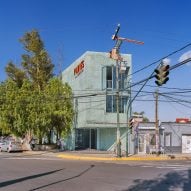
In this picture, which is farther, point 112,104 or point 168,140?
point 168,140

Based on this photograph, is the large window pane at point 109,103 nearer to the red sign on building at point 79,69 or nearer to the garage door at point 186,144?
the red sign on building at point 79,69

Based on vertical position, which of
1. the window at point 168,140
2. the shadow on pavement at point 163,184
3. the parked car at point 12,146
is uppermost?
the window at point 168,140

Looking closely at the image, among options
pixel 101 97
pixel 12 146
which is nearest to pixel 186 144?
pixel 101 97

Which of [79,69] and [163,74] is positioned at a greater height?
[79,69]

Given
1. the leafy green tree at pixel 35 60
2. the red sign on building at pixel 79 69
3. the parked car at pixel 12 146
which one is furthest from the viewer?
the leafy green tree at pixel 35 60

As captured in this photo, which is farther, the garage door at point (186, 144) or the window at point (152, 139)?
the garage door at point (186, 144)

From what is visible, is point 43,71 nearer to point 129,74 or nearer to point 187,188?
point 129,74

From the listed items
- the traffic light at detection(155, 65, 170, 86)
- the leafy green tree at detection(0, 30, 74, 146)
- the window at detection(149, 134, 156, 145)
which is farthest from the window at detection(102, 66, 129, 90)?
the traffic light at detection(155, 65, 170, 86)

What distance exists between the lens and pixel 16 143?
166ft

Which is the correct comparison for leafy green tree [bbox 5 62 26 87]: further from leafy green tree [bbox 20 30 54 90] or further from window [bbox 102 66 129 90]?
window [bbox 102 66 129 90]

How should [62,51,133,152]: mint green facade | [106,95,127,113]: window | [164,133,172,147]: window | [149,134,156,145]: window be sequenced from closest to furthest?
[62,51,133,152]: mint green facade, [149,134,156,145]: window, [106,95,127,113]: window, [164,133,172,147]: window

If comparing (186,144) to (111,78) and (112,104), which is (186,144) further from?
(111,78)

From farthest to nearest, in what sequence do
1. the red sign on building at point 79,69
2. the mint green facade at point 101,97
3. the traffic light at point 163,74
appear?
1. the red sign on building at point 79,69
2. the mint green facade at point 101,97
3. the traffic light at point 163,74

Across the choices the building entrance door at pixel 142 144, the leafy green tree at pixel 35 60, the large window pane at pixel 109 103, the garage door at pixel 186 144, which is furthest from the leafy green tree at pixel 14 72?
the garage door at pixel 186 144
